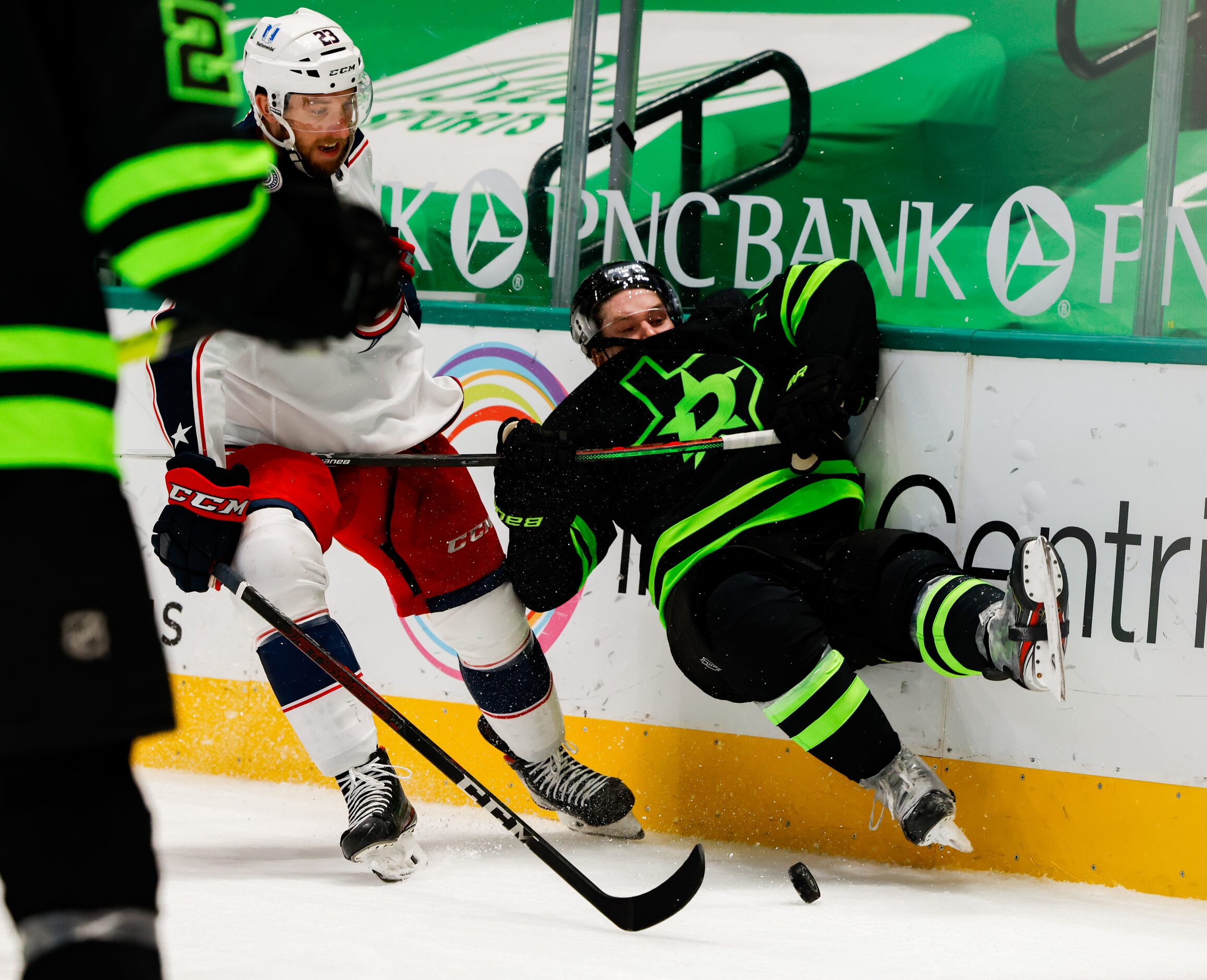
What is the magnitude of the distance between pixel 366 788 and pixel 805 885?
0.71 meters

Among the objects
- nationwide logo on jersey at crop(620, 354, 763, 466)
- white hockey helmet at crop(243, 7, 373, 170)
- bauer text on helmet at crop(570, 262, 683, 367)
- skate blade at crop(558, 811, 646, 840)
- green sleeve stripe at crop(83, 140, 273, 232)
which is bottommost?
skate blade at crop(558, 811, 646, 840)

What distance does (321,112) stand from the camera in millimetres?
2357

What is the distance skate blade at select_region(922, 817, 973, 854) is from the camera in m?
2.17

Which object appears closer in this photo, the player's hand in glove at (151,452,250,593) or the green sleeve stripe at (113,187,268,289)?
the green sleeve stripe at (113,187,268,289)

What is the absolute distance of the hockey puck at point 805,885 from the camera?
2.19m

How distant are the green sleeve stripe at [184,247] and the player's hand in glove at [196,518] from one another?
1.29 metres

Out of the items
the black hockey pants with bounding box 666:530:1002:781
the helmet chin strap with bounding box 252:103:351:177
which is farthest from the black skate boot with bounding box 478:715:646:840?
the helmet chin strap with bounding box 252:103:351:177

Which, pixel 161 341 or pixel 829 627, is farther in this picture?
pixel 829 627

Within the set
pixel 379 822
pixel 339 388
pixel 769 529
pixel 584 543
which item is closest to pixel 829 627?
pixel 769 529

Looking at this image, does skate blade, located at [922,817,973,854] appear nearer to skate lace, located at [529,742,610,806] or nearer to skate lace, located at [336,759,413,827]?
skate lace, located at [529,742,610,806]

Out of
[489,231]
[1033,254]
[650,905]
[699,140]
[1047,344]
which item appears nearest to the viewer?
[650,905]

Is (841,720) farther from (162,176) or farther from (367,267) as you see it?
(162,176)

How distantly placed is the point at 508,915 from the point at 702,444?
0.84 metres

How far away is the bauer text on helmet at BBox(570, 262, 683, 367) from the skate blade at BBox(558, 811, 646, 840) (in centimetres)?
84
